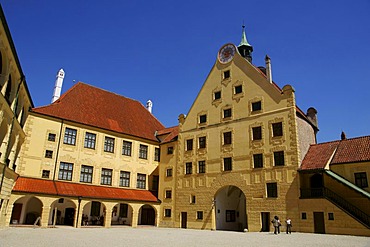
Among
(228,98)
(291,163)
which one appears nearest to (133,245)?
(291,163)

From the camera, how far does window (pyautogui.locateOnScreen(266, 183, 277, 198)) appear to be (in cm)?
2483

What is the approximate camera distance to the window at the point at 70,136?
28.8 meters

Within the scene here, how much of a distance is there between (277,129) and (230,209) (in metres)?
9.94

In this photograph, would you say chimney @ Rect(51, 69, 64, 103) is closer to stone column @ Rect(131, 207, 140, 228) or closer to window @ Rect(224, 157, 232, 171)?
stone column @ Rect(131, 207, 140, 228)

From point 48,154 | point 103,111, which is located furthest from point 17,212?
point 103,111

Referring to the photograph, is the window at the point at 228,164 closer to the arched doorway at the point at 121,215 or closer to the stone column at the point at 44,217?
the arched doorway at the point at 121,215

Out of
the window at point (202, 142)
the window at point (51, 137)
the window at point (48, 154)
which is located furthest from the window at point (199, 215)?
the window at point (51, 137)

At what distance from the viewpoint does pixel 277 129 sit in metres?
26.1

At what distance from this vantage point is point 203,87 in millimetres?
32750

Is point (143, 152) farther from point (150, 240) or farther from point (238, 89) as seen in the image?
point (150, 240)

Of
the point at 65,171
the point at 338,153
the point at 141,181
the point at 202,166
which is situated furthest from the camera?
the point at 141,181

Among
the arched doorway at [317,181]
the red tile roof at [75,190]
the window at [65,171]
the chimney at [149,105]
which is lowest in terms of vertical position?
the red tile roof at [75,190]

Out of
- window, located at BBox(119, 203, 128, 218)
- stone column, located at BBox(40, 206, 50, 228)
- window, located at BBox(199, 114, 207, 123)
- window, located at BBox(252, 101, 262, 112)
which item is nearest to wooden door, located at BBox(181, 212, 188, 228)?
window, located at BBox(119, 203, 128, 218)

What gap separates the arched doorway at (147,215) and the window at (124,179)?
4109 mm
